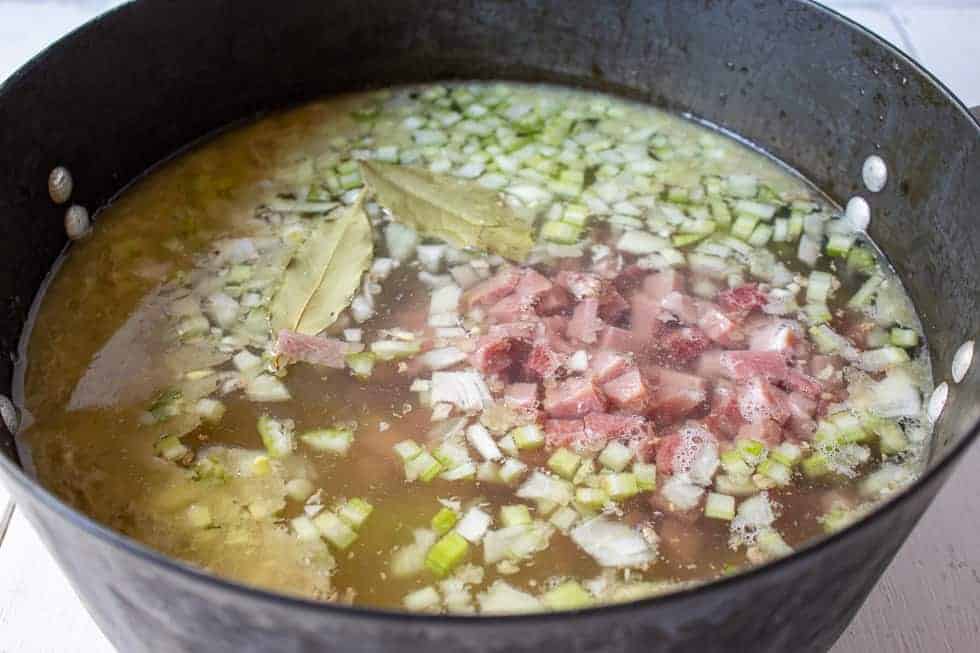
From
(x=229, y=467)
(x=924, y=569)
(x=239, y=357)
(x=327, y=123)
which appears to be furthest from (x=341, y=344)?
(x=924, y=569)

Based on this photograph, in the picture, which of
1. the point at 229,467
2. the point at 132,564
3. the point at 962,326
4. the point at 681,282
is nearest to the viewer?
the point at 132,564

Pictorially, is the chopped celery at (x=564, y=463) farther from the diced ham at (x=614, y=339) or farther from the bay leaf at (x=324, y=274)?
the bay leaf at (x=324, y=274)

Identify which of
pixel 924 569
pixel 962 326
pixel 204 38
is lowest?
pixel 924 569

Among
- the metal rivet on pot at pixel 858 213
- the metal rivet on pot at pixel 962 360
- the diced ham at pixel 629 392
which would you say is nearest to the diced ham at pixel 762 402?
the diced ham at pixel 629 392

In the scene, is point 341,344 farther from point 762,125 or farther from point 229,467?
point 762,125

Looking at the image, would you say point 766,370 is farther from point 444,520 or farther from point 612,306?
point 444,520
